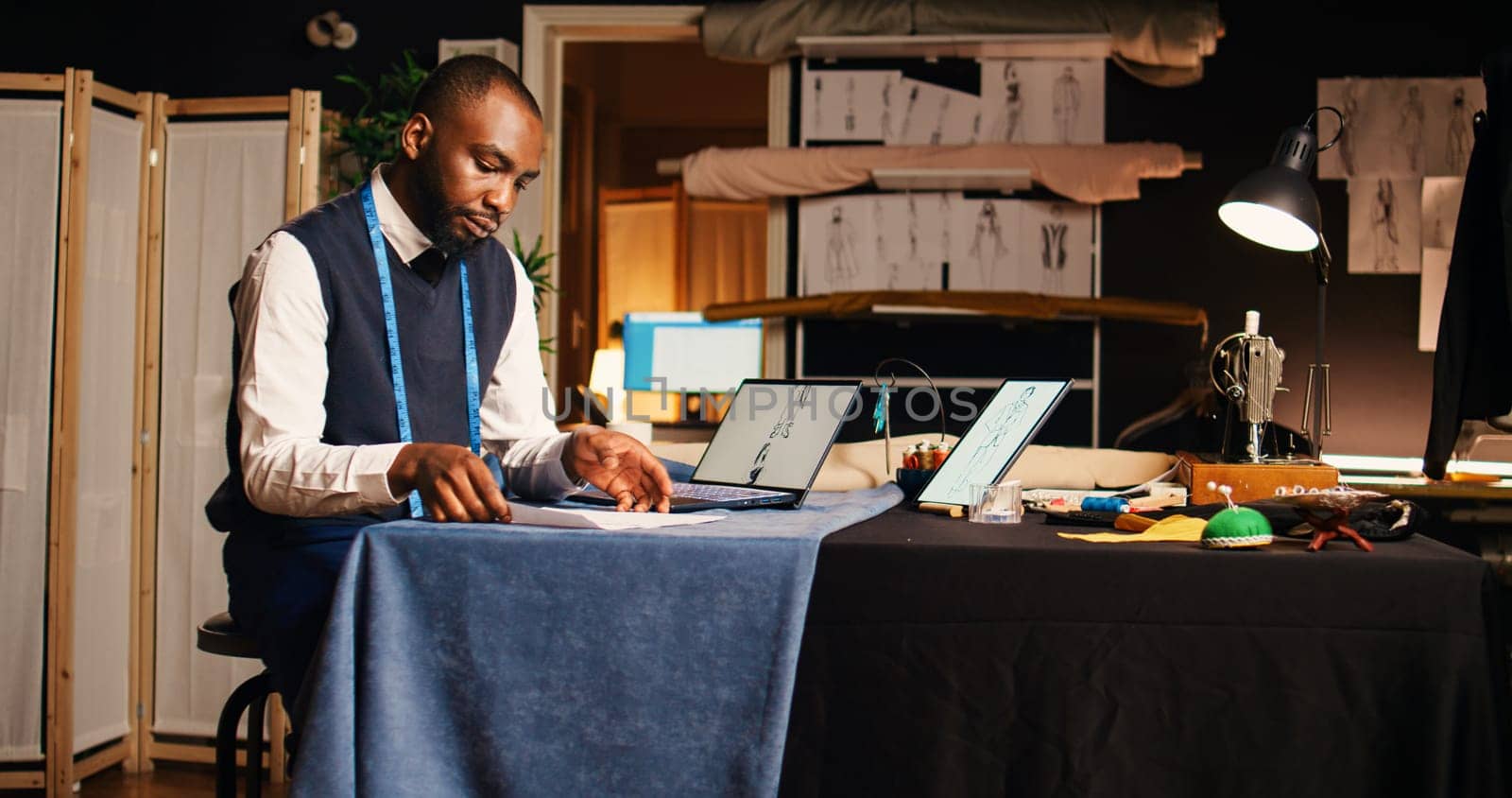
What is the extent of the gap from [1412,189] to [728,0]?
109 inches

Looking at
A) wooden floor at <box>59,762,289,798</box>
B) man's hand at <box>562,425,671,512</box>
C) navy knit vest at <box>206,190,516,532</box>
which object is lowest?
wooden floor at <box>59,762,289,798</box>

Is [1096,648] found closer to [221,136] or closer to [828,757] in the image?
[828,757]

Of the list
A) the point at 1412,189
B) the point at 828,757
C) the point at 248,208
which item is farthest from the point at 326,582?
the point at 1412,189

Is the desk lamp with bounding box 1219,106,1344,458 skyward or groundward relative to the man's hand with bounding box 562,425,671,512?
skyward

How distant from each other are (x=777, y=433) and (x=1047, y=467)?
755 mm

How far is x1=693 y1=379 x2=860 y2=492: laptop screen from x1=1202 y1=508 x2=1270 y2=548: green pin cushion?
1.79ft

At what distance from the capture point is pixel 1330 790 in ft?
4.49

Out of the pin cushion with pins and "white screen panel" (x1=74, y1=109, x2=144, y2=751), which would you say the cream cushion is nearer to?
the pin cushion with pins

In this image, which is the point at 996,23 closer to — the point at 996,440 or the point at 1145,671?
the point at 996,440

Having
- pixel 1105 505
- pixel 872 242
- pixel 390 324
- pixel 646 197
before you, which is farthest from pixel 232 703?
pixel 646 197

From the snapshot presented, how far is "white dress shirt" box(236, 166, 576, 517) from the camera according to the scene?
1578mm

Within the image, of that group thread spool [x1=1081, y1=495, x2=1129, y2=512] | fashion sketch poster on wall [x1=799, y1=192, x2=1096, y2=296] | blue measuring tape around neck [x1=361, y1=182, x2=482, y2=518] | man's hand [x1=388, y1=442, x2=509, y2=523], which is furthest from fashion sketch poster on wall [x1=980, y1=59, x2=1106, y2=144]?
man's hand [x1=388, y1=442, x2=509, y2=523]

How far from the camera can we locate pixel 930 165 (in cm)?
469

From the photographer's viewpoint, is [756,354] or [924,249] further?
[756,354]
